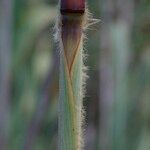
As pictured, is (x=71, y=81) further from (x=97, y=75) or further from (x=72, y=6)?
(x=97, y=75)

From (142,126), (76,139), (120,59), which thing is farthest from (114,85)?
(76,139)

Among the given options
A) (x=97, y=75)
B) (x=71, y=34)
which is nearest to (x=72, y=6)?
(x=71, y=34)

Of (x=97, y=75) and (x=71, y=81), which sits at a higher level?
(x=71, y=81)

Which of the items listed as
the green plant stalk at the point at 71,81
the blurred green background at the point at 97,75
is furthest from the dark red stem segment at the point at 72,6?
the blurred green background at the point at 97,75

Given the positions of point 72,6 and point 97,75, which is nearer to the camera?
point 72,6

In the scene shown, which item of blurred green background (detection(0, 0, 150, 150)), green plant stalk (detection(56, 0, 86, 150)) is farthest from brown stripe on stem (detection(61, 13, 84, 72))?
blurred green background (detection(0, 0, 150, 150))

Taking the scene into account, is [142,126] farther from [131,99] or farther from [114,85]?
[114,85]

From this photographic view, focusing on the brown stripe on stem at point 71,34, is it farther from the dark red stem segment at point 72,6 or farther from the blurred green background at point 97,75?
the blurred green background at point 97,75
